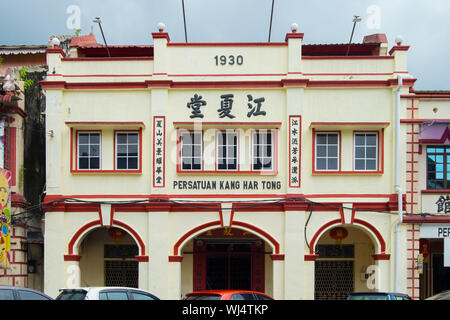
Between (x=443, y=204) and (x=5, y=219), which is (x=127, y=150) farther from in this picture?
(x=443, y=204)

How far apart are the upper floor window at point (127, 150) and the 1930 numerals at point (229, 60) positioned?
349 cm

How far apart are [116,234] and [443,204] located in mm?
10790

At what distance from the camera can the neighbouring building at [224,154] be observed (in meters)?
19.8

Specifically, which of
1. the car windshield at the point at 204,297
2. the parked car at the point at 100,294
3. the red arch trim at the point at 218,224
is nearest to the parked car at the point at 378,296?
the car windshield at the point at 204,297

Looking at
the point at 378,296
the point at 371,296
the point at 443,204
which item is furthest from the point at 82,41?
the point at 378,296

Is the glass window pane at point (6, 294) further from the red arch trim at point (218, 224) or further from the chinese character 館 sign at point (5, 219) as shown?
the red arch trim at point (218, 224)

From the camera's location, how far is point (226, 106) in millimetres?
20219

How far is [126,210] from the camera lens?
19984 mm

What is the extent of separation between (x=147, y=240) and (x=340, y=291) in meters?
6.94

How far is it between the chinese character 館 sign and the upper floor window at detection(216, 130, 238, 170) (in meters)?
6.46

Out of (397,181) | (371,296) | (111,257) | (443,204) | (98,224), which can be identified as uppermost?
(397,181)

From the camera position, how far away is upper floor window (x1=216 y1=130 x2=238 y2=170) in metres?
20.2

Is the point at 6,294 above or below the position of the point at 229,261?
above

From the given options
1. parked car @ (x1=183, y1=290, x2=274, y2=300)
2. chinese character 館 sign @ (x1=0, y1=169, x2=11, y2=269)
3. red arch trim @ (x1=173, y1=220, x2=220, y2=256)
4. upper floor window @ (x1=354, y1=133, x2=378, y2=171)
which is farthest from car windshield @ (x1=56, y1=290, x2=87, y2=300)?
upper floor window @ (x1=354, y1=133, x2=378, y2=171)
